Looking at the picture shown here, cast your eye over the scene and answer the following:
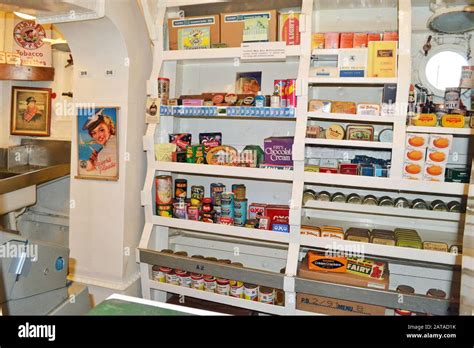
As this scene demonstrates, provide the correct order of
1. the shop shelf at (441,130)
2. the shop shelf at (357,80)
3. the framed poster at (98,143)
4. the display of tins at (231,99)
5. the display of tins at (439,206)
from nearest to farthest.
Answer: the shop shelf at (441,130)
the shop shelf at (357,80)
the display of tins at (439,206)
the display of tins at (231,99)
the framed poster at (98,143)

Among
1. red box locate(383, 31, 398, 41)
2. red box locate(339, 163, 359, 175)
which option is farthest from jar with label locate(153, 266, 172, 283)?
red box locate(383, 31, 398, 41)

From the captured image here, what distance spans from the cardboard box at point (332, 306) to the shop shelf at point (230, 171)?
2.19 ft

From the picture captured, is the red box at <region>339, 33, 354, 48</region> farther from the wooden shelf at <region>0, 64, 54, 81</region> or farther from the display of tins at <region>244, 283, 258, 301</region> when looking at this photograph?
the wooden shelf at <region>0, 64, 54, 81</region>

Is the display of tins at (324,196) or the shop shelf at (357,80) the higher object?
the shop shelf at (357,80)

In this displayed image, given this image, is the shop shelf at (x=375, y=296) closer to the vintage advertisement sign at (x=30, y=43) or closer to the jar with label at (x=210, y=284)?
the jar with label at (x=210, y=284)

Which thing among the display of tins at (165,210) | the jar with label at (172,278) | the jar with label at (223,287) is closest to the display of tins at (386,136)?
the jar with label at (223,287)

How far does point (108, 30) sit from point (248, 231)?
4.70 ft

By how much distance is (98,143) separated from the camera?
246 cm

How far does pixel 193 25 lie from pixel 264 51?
0.53m

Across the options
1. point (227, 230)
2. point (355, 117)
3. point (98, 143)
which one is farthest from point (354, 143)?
point (98, 143)

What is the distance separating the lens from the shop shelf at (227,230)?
2.22m

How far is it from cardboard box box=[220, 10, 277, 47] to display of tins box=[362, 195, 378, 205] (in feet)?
3.51

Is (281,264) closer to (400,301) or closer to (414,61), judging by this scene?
(400,301)
